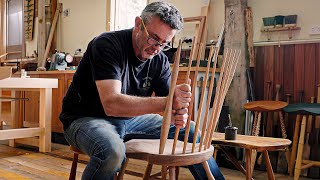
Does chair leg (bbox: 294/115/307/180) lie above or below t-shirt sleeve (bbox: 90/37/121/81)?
below

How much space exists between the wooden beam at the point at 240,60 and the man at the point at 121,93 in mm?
1582

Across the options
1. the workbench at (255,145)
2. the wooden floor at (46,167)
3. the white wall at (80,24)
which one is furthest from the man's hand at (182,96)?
the white wall at (80,24)

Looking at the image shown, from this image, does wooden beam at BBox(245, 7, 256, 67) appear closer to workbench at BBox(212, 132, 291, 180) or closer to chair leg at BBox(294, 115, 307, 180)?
chair leg at BBox(294, 115, 307, 180)

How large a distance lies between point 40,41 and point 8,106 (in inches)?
76.1

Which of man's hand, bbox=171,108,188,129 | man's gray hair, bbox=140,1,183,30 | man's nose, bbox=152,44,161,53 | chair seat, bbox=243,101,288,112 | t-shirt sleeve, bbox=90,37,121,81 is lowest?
chair seat, bbox=243,101,288,112

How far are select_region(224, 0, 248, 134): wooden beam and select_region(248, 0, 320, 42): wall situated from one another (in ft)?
0.52

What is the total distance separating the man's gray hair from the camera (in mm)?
→ 1577

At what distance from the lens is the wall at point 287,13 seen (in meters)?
3.19

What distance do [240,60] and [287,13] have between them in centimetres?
62

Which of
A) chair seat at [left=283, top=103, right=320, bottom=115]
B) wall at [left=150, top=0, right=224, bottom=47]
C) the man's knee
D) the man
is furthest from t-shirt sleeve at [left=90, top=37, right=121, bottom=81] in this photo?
wall at [left=150, top=0, right=224, bottom=47]

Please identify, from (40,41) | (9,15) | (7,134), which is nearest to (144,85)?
(7,134)

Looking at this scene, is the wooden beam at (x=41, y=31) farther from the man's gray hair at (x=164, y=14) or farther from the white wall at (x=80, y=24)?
the man's gray hair at (x=164, y=14)

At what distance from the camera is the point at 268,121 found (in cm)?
329

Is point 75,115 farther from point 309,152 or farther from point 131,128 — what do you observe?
point 309,152
